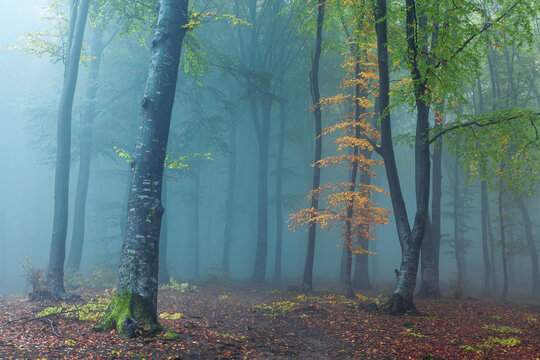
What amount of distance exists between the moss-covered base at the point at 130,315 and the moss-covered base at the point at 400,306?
6338 millimetres

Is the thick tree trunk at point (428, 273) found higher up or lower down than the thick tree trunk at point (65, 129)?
lower down

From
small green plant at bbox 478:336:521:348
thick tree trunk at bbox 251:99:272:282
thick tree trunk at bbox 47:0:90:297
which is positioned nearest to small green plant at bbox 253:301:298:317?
small green plant at bbox 478:336:521:348

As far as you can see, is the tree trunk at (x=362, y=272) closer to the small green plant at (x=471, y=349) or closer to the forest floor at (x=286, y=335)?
the forest floor at (x=286, y=335)

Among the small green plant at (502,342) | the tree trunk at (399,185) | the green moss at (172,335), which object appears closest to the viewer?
the green moss at (172,335)

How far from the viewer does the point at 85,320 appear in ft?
22.4

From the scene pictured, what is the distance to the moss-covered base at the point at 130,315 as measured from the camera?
228 inches

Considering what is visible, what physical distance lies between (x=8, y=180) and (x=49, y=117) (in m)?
26.9

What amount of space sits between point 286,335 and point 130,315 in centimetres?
321

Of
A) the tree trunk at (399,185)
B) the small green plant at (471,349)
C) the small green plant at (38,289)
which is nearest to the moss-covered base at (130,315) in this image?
the small green plant at (471,349)

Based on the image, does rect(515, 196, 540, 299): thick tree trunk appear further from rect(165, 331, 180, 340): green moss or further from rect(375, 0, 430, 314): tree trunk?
rect(165, 331, 180, 340): green moss

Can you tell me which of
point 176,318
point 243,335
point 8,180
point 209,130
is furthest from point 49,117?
point 8,180

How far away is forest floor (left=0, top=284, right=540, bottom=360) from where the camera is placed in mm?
5207

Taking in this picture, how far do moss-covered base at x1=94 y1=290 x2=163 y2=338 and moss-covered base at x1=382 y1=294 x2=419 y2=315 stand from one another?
6.34 meters

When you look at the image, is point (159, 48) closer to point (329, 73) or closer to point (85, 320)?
point (85, 320)
